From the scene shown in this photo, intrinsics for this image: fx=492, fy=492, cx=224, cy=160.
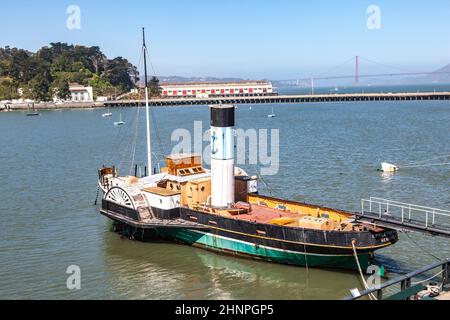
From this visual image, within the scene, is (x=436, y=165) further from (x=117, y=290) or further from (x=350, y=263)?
(x=117, y=290)

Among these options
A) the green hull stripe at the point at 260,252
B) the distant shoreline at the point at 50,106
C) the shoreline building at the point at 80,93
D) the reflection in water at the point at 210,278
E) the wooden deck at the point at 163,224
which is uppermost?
the shoreline building at the point at 80,93

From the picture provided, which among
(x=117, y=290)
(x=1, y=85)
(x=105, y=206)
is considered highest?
(x=1, y=85)

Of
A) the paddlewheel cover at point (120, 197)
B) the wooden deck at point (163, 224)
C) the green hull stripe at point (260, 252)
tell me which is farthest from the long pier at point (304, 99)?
the green hull stripe at point (260, 252)

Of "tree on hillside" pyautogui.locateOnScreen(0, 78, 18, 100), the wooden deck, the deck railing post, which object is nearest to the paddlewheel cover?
the wooden deck

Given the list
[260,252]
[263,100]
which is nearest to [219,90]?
[263,100]

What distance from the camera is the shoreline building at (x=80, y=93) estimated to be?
155 metres

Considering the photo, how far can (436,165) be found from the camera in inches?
1640

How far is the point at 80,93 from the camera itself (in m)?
156

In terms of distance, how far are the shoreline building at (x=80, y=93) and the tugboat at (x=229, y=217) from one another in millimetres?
136217

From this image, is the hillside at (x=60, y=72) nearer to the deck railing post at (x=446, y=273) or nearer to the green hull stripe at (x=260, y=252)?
the green hull stripe at (x=260, y=252)

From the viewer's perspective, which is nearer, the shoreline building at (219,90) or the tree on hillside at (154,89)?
the tree on hillside at (154,89)
